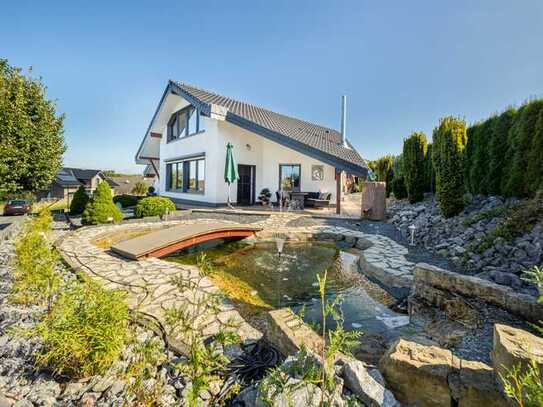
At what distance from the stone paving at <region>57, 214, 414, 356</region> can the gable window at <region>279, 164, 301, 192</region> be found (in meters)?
6.13

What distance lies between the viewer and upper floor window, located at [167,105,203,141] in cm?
1316

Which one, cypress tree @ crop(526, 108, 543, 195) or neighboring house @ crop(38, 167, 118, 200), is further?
neighboring house @ crop(38, 167, 118, 200)

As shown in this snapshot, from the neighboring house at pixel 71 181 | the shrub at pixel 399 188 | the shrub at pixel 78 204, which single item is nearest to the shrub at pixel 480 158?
the shrub at pixel 399 188

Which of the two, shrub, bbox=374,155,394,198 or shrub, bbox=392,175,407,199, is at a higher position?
shrub, bbox=374,155,394,198

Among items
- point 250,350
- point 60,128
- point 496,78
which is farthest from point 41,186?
point 496,78

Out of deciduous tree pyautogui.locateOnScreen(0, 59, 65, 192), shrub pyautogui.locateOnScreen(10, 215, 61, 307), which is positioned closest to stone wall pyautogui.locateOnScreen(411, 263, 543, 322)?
shrub pyautogui.locateOnScreen(10, 215, 61, 307)

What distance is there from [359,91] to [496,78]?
596 centimetres

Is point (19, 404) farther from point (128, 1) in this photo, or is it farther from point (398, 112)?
point (398, 112)

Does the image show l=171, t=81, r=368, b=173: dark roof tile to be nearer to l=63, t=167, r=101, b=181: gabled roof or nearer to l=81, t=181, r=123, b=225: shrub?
l=81, t=181, r=123, b=225: shrub

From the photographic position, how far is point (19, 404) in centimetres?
154

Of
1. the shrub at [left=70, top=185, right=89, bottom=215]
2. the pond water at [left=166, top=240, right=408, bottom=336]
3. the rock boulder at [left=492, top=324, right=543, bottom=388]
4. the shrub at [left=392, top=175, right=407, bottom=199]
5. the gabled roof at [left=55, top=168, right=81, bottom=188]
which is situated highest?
the gabled roof at [left=55, top=168, right=81, bottom=188]

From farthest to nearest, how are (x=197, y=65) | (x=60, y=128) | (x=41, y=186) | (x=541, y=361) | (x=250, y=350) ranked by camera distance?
(x=197, y=65) → (x=60, y=128) → (x=41, y=186) → (x=250, y=350) → (x=541, y=361)

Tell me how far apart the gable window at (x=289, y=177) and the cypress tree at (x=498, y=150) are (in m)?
8.11

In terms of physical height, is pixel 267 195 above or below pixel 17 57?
below
